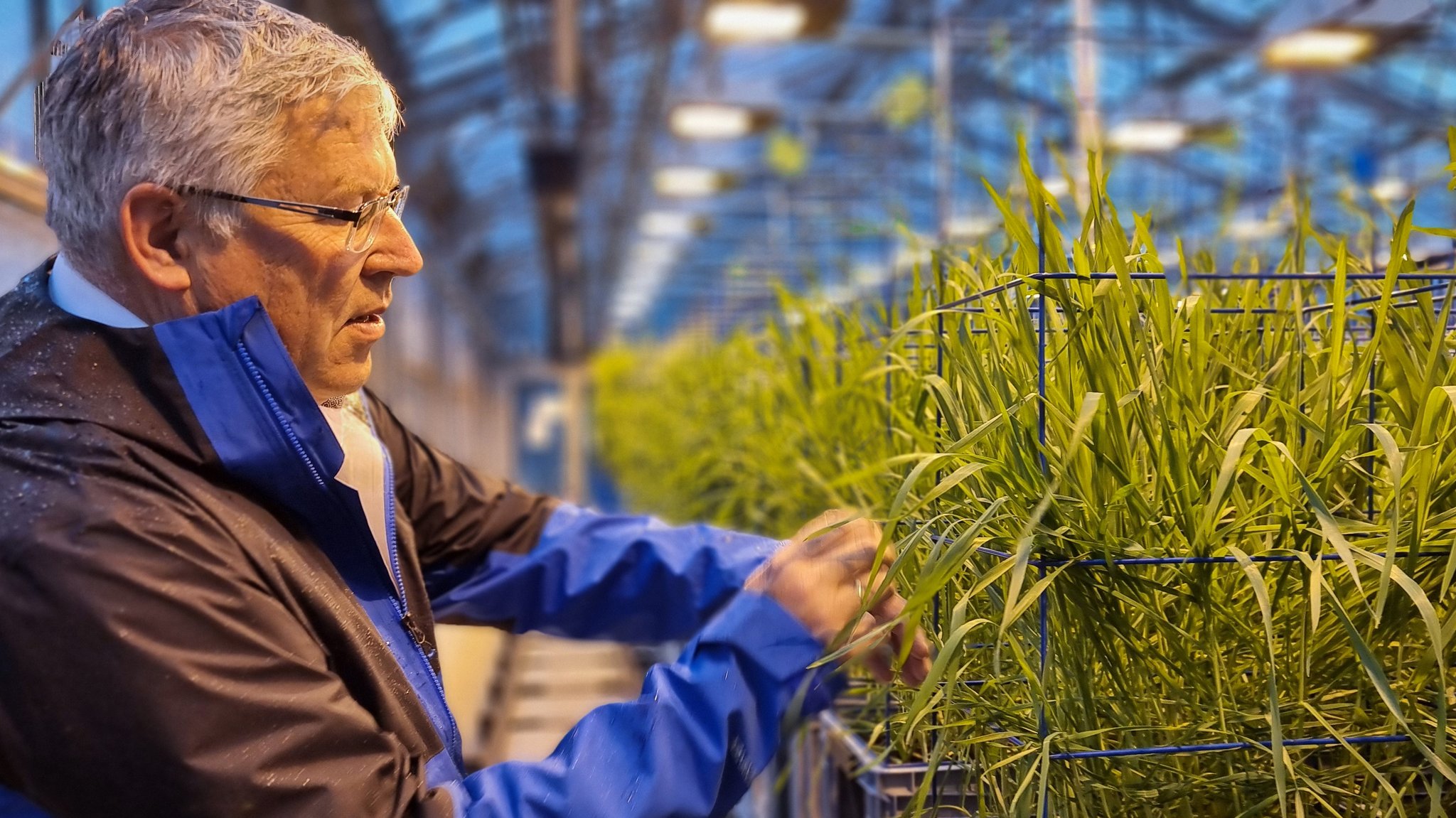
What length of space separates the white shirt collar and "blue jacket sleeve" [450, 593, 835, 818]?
452 mm

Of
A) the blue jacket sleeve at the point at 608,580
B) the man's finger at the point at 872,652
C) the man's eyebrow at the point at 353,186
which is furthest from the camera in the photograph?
the blue jacket sleeve at the point at 608,580

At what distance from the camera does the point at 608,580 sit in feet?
4.25

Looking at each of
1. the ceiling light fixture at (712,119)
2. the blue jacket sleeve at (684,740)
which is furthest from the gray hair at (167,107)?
the ceiling light fixture at (712,119)

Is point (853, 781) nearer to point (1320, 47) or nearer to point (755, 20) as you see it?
point (755, 20)

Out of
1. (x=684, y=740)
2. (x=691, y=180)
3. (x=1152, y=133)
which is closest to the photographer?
(x=684, y=740)

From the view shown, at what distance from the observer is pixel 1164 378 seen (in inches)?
29.3

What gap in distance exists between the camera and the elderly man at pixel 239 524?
0.70m

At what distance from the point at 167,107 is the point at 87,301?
0.17 metres

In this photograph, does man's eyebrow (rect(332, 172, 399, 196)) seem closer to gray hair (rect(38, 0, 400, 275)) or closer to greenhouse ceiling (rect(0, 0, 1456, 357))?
gray hair (rect(38, 0, 400, 275))

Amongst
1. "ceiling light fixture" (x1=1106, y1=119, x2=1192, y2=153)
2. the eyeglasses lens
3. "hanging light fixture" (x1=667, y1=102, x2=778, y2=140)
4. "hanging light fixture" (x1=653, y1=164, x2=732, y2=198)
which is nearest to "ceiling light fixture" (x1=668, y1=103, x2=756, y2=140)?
"hanging light fixture" (x1=667, y1=102, x2=778, y2=140)

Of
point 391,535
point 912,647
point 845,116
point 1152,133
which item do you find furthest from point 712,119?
point 912,647

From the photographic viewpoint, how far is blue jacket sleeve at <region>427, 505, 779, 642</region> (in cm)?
125

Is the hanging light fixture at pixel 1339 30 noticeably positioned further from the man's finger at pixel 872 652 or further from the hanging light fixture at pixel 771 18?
the man's finger at pixel 872 652

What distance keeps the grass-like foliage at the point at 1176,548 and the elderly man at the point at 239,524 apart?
0.09 m
